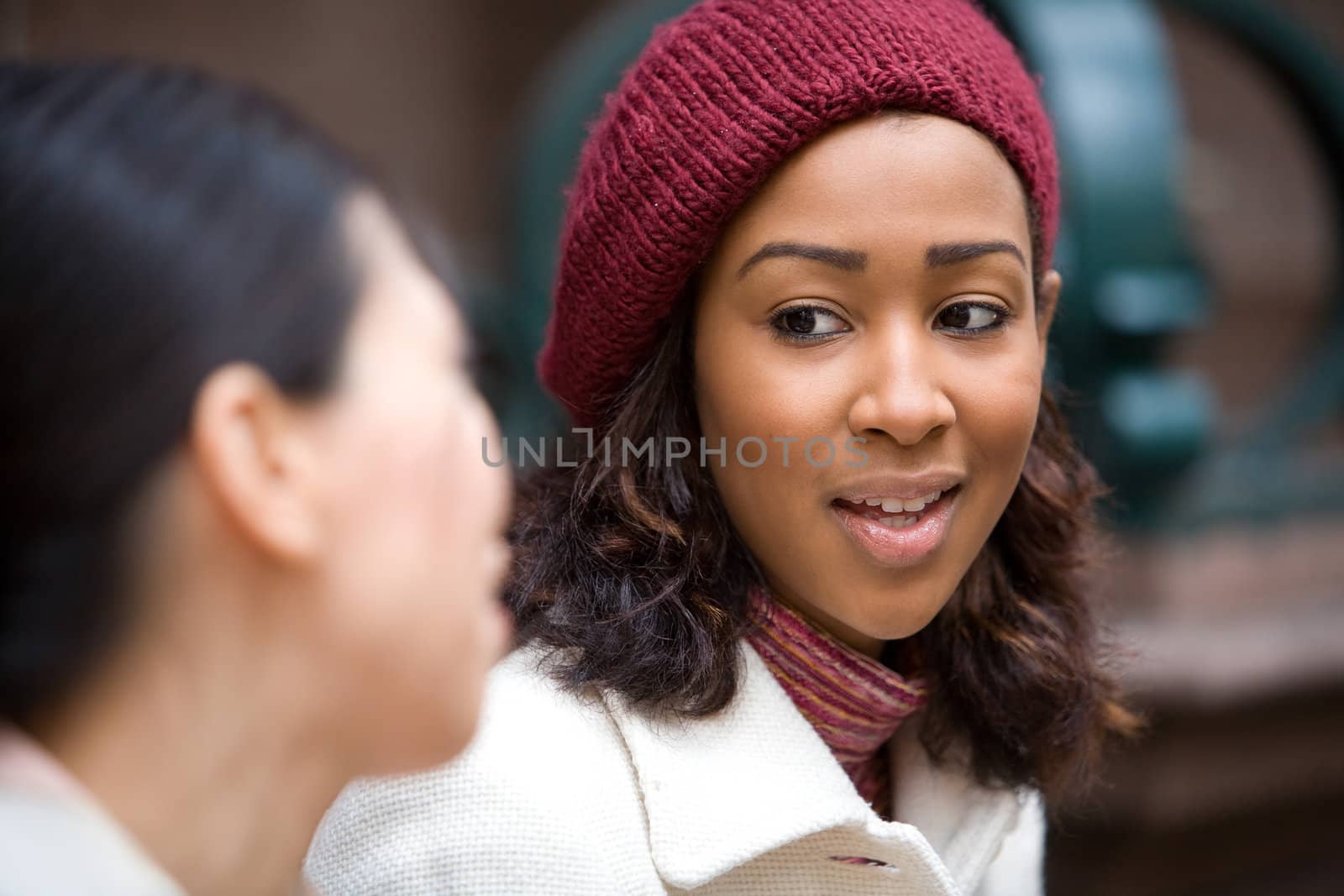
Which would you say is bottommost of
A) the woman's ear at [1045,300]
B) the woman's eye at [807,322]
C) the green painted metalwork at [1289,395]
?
the green painted metalwork at [1289,395]

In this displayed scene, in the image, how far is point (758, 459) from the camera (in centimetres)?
168

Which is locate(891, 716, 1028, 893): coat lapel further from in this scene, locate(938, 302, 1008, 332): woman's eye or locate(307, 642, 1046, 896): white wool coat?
locate(938, 302, 1008, 332): woman's eye

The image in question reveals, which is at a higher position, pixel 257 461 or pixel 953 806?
pixel 257 461

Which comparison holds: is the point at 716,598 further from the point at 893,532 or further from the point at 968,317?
the point at 968,317

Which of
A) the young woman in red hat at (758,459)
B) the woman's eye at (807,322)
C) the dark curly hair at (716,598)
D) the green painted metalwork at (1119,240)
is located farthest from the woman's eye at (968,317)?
the green painted metalwork at (1119,240)

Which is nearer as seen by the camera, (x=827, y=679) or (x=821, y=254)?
(x=821, y=254)

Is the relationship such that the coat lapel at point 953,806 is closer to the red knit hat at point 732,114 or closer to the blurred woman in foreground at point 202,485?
Answer: the red knit hat at point 732,114

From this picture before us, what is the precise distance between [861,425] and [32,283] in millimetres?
908

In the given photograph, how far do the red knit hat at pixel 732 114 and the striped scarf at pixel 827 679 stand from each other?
0.39 metres

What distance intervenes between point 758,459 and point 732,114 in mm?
414

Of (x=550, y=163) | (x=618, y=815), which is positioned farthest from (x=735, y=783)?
(x=550, y=163)

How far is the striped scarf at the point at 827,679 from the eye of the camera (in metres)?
1.77

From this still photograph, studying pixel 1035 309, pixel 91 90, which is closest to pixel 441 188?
pixel 1035 309

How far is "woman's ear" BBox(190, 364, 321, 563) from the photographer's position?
1038 millimetres
